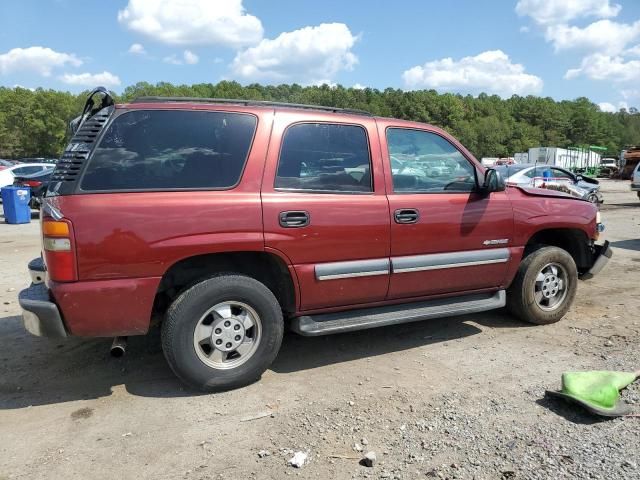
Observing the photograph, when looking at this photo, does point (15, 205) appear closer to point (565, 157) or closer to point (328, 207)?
point (328, 207)

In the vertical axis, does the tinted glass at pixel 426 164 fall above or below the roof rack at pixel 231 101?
below

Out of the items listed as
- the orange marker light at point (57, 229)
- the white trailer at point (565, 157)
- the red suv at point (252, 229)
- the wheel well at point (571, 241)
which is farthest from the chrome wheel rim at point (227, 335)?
the white trailer at point (565, 157)

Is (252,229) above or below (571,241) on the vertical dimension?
above

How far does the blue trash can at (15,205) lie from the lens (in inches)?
540

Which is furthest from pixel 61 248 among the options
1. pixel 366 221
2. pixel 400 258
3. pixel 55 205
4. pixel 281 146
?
pixel 400 258

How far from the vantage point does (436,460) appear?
292 cm

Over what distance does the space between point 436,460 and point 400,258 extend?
66.1 inches

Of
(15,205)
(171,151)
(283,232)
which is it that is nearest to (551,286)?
(283,232)

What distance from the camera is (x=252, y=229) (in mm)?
3662

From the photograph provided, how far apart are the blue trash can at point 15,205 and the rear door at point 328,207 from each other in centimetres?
1238

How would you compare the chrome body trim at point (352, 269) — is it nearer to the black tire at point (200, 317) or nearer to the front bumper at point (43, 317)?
the black tire at point (200, 317)

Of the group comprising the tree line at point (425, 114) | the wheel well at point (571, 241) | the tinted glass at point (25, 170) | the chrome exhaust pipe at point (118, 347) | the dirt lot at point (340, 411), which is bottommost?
the dirt lot at point (340, 411)

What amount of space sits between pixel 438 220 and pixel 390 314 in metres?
0.86

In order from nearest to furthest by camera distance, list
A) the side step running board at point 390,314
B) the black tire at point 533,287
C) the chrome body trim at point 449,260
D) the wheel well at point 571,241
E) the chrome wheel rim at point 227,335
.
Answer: the chrome wheel rim at point 227,335
the side step running board at point 390,314
the chrome body trim at point 449,260
the black tire at point 533,287
the wheel well at point 571,241
